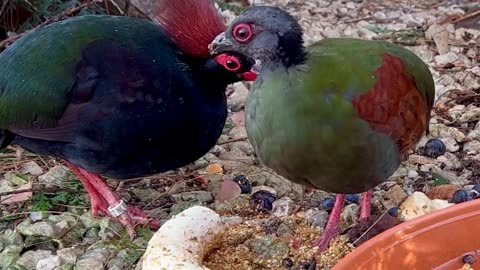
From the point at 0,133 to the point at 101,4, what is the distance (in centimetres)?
131

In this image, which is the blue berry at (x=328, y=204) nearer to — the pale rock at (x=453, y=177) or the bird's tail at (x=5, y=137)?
the pale rock at (x=453, y=177)

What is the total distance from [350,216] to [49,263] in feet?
3.09

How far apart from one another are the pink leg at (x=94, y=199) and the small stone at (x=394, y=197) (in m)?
0.92

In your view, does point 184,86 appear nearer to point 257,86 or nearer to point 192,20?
point 192,20

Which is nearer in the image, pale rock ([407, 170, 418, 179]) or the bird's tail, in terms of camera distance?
the bird's tail

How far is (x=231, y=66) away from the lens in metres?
2.79

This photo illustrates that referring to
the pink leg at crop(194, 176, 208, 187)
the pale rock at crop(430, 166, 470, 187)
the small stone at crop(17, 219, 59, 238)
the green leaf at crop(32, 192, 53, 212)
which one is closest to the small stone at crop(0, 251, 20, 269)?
the small stone at crop(17, 219, 59, 238)

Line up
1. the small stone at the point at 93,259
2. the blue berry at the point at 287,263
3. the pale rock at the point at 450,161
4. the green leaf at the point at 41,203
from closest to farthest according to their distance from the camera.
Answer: the blue berry at the point at 287,263 → the small stone at the point at 93,259 → the green leaf at the point at 41,203 → the pale rock at the point at 450,161

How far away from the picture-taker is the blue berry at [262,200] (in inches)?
115

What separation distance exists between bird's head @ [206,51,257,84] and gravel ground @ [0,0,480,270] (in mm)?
424

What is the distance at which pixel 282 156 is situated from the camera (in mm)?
2252

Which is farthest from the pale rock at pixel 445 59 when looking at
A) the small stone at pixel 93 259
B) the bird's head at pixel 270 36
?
the small stone at pixel 93 259

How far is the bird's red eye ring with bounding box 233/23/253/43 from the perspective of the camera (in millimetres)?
2283

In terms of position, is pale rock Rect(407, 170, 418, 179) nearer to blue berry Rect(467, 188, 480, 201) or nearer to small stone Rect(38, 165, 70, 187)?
blue berry Rect(467, 188, 480, 201)
